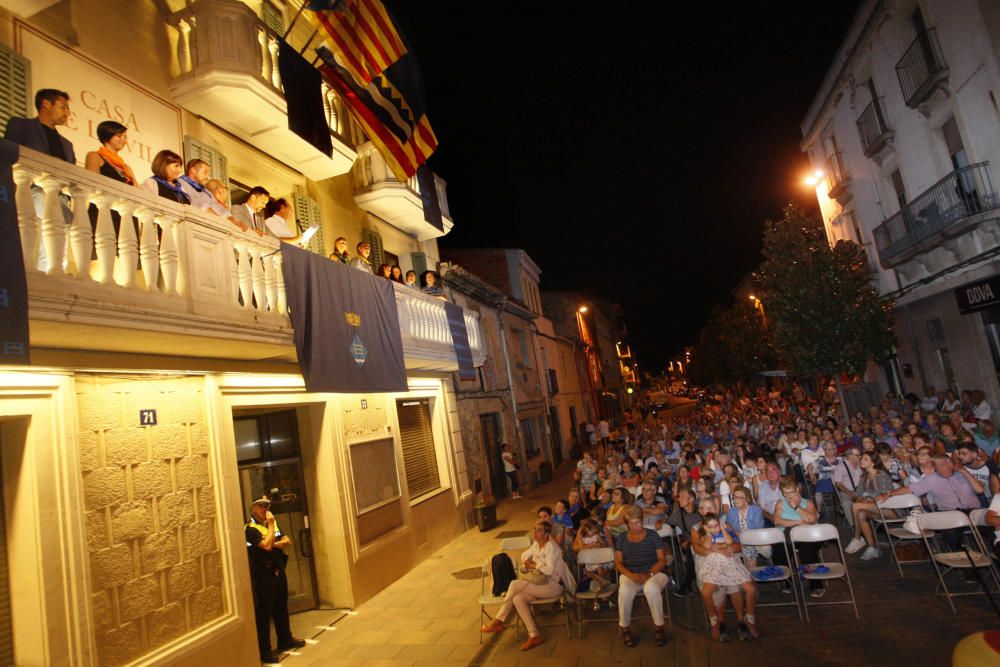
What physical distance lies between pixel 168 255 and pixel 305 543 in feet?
18.1

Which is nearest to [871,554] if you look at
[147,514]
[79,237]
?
[147,514]

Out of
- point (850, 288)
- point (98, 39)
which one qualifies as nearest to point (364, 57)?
point (98, 39)

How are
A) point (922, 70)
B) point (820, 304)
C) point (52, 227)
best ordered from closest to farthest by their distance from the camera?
point (52, 227)
point (922, 70)
point (820, 304)

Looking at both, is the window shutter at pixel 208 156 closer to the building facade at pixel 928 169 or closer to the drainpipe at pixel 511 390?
the drainpipe at pixel 511 390

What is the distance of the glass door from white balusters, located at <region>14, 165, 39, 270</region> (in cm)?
501

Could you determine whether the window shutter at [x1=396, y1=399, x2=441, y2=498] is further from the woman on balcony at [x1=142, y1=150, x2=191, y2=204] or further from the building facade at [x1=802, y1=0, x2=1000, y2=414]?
the building facade at [x1=802, y1=0, x2=1000, y2=414]

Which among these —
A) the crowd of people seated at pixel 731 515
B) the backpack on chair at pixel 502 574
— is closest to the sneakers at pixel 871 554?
the crowd of people seated at pixel 731 515

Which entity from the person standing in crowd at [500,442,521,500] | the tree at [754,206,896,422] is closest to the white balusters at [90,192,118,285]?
the person standing in crowd at [500,442,521,500]

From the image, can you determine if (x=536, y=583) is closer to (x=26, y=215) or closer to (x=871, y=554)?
(x=871, y=554)

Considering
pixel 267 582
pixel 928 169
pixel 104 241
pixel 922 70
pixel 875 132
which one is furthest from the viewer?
pixel 875 132

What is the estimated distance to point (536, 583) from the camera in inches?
283

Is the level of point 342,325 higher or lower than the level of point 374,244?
lower

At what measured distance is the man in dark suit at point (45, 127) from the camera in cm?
482

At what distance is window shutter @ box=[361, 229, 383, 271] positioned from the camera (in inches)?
491
